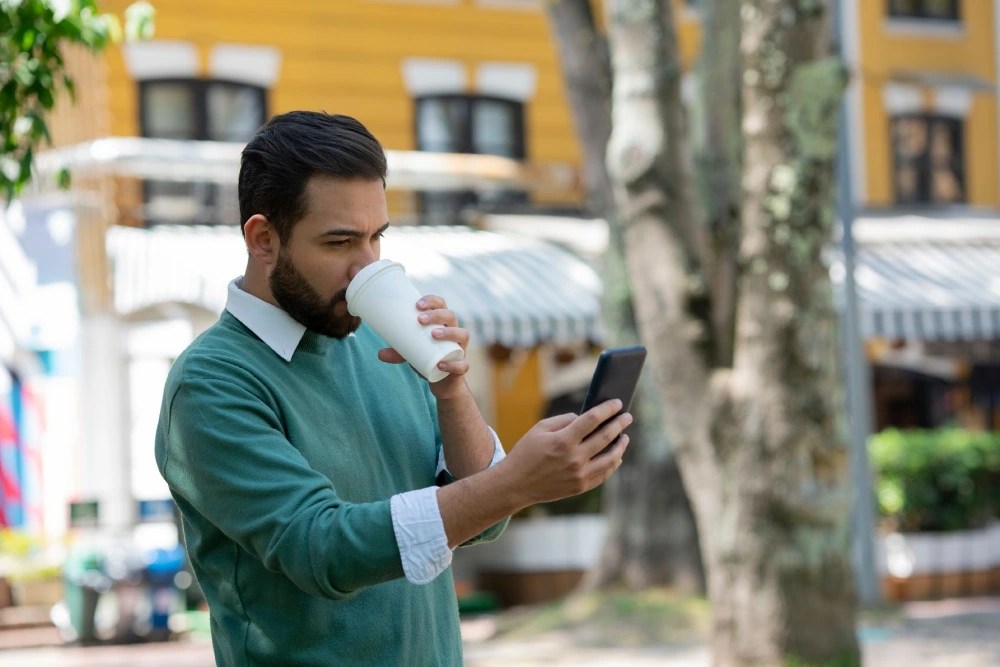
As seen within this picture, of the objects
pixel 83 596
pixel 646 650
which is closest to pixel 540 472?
pixel 646 650

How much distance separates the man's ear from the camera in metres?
2.75

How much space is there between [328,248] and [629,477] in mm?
10734

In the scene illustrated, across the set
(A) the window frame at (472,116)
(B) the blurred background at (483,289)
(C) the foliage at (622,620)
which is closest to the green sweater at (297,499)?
(B) the blurred background at (483,289)

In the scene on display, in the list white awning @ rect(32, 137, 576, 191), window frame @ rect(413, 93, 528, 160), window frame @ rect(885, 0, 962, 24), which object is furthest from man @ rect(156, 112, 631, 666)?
window frame @ rect(885, 0, 962, 24)

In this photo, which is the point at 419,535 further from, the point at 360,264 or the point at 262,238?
the point at 262,238

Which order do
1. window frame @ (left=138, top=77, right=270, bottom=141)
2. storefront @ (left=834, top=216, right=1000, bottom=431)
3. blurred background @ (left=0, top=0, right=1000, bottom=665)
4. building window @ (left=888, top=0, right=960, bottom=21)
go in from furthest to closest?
building window @ (left=888, top=0, right=960, bottom=21) → window frame @ (left=138, top=77, right=270, bottom=141) → storefront @ (left=834, top=216, right=1000, bottom=431) → blurred background @ (left=0, top=0, right=1000, bottom=665)

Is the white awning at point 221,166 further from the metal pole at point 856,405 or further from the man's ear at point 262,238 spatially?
the man's ear at point 262,238

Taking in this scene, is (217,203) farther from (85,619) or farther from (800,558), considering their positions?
(800,558)

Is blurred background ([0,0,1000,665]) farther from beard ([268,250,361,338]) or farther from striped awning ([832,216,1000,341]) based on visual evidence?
beard ([268,250,361,338])

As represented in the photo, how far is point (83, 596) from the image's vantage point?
13.2 meters

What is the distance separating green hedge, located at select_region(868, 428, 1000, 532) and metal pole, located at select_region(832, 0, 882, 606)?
68cm

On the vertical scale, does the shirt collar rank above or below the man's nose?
below

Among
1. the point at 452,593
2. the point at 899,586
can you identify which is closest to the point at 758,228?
the point at 452,593

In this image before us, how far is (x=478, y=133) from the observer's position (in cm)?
1770
